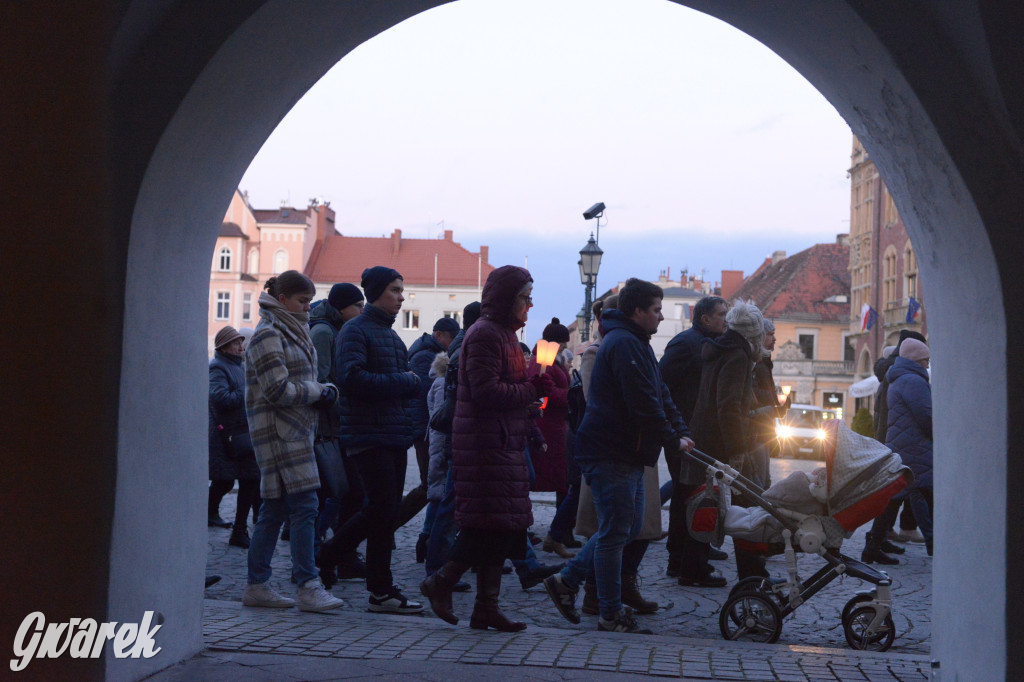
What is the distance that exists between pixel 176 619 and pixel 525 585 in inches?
112

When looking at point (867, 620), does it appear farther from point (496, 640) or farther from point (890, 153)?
point (890, 153)

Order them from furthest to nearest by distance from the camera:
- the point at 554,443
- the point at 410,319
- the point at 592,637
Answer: the point at 410,319 → the point at 554,443 → the point at 592,637

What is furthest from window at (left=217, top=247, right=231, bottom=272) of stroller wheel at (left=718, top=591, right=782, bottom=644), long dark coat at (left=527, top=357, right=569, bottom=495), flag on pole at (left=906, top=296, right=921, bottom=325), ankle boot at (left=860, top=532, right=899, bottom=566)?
stroller wheel at (left=718, top=591, right=782, bottom=644)

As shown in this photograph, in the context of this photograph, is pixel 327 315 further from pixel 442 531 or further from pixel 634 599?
pixel 634 599

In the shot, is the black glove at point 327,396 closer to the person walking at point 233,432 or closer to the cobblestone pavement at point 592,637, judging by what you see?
the cobblestone pavement at point 592,637

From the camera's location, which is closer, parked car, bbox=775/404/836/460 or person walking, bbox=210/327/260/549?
person walking, bbox=210/327/260/549

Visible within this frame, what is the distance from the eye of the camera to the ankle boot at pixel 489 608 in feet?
19.6

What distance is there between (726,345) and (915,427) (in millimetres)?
2900

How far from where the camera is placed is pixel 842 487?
20.2 ft

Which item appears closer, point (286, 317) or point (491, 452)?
point (491, 452)

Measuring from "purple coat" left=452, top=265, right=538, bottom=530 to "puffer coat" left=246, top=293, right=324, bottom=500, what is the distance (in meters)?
1.02

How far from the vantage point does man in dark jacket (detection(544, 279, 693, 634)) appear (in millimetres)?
6242

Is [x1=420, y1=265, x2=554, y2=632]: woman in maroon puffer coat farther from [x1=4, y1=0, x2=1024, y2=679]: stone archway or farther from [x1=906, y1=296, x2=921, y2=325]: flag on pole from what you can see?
[x1=906, y1=296, x2=921, y2=325]: flag on pole

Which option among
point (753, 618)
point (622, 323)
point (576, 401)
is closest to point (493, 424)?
point (622, 323)
